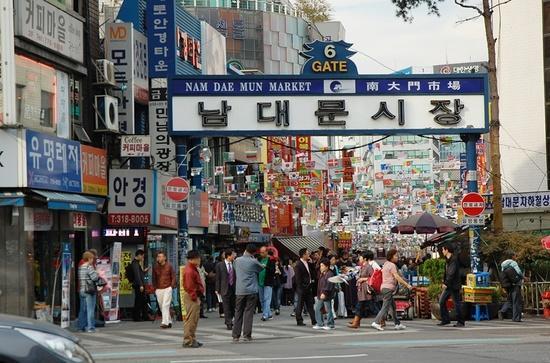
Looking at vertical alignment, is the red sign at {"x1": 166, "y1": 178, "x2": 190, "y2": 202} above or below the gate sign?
below

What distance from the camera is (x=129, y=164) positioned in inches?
1289

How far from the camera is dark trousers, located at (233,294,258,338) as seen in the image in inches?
784

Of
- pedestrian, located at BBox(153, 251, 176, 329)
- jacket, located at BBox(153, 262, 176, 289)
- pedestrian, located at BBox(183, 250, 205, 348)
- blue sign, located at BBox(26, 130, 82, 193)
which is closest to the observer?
pedestrian, located at BBox(183, 250, 205, 348)

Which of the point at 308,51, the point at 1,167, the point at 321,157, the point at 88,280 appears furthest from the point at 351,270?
the point at 321,157

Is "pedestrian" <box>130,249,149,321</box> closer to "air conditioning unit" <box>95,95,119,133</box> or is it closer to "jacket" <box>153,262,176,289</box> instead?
"jacket" <box>153,262,176,289</box>

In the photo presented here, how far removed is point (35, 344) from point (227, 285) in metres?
17.1

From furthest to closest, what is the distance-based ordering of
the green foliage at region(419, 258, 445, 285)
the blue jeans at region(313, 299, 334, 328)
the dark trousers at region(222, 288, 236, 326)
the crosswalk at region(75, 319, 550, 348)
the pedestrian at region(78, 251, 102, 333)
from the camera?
the green foliage at region(419, 258, 445, 285) < the blue jeans at region(313, 299, 334, 328) < the dark trousers at region(222, 288, 236, 326) < the pedestrian at region(78, 251, 102, 333) < the crosswalk at region(75, 319, 550, 348)

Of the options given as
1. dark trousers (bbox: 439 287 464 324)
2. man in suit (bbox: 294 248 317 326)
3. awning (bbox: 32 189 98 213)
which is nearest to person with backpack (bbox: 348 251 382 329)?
man in suit (bbox: 294 248 317 326)

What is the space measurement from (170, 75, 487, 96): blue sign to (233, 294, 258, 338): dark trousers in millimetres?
10490

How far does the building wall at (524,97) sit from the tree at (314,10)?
68.3 metres

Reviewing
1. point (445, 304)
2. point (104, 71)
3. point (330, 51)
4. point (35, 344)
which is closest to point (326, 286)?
point (445, 304)

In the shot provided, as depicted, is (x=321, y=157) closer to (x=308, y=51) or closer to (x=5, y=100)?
(x=308, y=51)

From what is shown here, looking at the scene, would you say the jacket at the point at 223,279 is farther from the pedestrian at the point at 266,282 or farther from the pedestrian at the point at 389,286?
the pedestrian at the point at 389,286

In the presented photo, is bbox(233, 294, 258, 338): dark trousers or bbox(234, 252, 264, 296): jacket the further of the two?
bbox(233, 294, 258, 338): dark trousers
